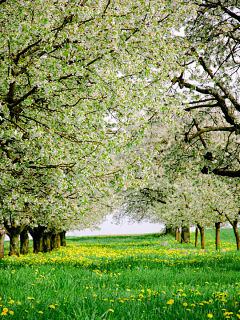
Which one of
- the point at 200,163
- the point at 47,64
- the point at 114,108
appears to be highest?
the point at 47,64

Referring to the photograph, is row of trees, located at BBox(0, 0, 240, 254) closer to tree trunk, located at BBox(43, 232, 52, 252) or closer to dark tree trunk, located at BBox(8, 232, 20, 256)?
dark tree trunk, located at BBox(8, 232, 20, 256)

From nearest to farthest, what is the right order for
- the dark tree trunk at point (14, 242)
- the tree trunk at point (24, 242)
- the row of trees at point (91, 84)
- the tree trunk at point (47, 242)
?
1. the row of trees at point (91, 84)
2. the dark tree trunk at point (14, 242)
3. the tree trunk at point (24, 242)
4. the tree trunk at point (47, 242)

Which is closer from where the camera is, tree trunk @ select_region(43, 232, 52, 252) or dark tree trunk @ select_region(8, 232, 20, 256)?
dark tree trunk @ select_region(8, 232, 20, 256)

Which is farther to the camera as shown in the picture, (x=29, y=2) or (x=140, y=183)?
(x=140, y=183)

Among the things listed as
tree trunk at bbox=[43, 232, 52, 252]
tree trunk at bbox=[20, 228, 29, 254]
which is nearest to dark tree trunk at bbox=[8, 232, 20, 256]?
tree trunk at bbox=[20, 228, 29, 254]

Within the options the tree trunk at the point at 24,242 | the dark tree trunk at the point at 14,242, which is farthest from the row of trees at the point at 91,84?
the tree trunk at the point at 24,242

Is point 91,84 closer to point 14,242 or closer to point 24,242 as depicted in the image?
point 14,242

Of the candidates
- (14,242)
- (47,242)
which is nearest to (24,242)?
(47,242)

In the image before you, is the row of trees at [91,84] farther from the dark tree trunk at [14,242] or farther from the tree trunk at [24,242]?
the tree trunk at [24,242]

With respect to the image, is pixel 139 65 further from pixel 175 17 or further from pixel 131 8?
pixel 175 17

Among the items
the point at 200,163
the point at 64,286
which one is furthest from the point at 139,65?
the point at 64,286

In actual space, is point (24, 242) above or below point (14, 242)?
below

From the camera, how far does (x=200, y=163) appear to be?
37.9 ft

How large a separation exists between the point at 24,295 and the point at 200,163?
8.44 metres
